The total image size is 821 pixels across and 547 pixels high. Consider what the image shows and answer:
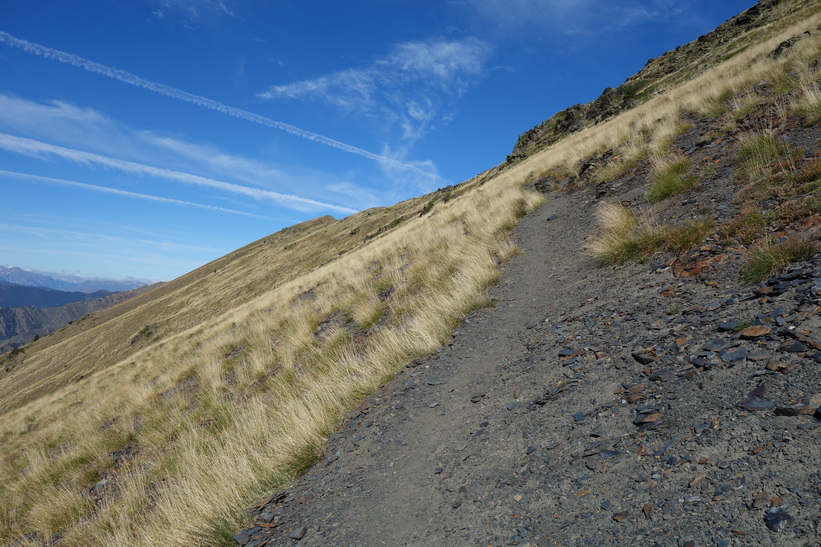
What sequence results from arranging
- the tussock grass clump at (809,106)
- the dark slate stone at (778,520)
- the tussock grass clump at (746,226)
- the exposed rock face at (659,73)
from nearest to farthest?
the dark slate stone at (778,520) → the tussock grass clump at (746,226) → the tussock grass clump at (809,106) → the exposed rock face at (659,73)

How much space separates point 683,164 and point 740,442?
24.6 ft

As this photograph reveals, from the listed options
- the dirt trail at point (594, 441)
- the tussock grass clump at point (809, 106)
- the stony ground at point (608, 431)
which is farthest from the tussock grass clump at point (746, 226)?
the tussock grass clump at point (809, 106)

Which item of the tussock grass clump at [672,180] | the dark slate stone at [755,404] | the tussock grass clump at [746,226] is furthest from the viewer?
the tussock grass clump at [672,180]

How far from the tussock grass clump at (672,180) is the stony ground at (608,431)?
54.0 inches

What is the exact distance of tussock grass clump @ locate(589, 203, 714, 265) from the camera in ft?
17.5

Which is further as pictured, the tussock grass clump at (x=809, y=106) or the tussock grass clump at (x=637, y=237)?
the tussock grass clump at (x=809, y=106)

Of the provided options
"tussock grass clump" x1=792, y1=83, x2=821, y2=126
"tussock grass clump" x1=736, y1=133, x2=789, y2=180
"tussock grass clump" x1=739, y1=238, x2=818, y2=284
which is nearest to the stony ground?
"tussock grass clump" x1=739, y1=238, x2=818, y2=284

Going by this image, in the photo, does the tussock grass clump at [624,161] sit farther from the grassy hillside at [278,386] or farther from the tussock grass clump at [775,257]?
the tussock grass clump at [775,257]

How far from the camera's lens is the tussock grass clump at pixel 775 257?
3811mm

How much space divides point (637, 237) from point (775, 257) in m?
2.38

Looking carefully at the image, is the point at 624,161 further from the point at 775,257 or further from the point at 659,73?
the point at 659,73

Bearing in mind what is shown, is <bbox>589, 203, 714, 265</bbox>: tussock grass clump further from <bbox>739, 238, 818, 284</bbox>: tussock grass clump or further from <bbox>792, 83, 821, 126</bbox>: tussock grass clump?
<bbox>792, 83, 821, 126</bbox>: tussock grass clump

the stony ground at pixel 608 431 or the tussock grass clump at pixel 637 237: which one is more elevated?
the tussock grass clump at pixel 637 237

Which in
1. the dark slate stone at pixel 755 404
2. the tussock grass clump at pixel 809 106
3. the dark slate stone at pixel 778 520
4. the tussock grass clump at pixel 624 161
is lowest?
the dark slate stone at pixel 778 520
